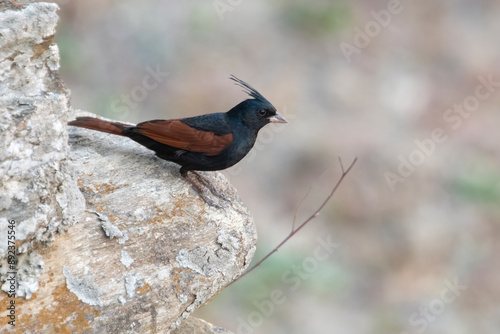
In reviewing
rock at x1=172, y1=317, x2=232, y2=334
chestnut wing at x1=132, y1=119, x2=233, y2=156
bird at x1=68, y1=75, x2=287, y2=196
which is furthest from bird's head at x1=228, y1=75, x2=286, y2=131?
rock at x1=172, y1=317, x2=232, y2=334

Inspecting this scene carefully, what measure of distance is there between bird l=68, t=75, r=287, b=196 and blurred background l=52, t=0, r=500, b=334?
12.7ft

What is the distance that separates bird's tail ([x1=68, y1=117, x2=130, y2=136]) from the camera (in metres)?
4.53

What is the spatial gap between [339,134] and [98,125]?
681cm

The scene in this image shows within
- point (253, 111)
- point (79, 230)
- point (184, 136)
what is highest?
point (253, 111)

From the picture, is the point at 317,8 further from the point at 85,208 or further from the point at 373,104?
the point at 85,208

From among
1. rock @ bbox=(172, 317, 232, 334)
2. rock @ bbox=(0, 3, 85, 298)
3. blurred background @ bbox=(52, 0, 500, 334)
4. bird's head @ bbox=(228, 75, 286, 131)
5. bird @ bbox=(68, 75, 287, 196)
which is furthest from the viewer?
blurred background @ bbox=(52, 0, 500, 334)

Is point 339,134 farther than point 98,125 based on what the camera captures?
Yes

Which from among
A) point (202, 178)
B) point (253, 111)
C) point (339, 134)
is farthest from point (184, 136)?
point (339, 134)

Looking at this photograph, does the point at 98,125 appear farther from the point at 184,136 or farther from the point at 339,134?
the point at 339,134

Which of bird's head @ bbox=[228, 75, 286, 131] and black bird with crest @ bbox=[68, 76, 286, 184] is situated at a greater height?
bird's head @ bbox=[228, 75, 286, 131]

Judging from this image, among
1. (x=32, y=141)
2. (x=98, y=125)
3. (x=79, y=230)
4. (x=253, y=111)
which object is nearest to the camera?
(x=32, y=141)

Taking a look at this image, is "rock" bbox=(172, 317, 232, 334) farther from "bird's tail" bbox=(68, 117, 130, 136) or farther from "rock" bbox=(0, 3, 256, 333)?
"bird's tail" bbox=(68, 117, 130, 136)

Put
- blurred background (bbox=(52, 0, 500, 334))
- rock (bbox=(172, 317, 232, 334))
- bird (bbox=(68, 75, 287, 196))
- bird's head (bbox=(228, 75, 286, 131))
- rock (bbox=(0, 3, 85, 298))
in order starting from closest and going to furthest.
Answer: rock (bbox=(0, 3, 85, 298)) → rock (bbox=(172, 317, 232, 334)) → bird (bbox=(68, 75, 287, 196)) → bird's head (bbox=(228, 75, 286, 131)) → blurred background (bbox=(52, 0, 500, 334))

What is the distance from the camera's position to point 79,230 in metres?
3.54
